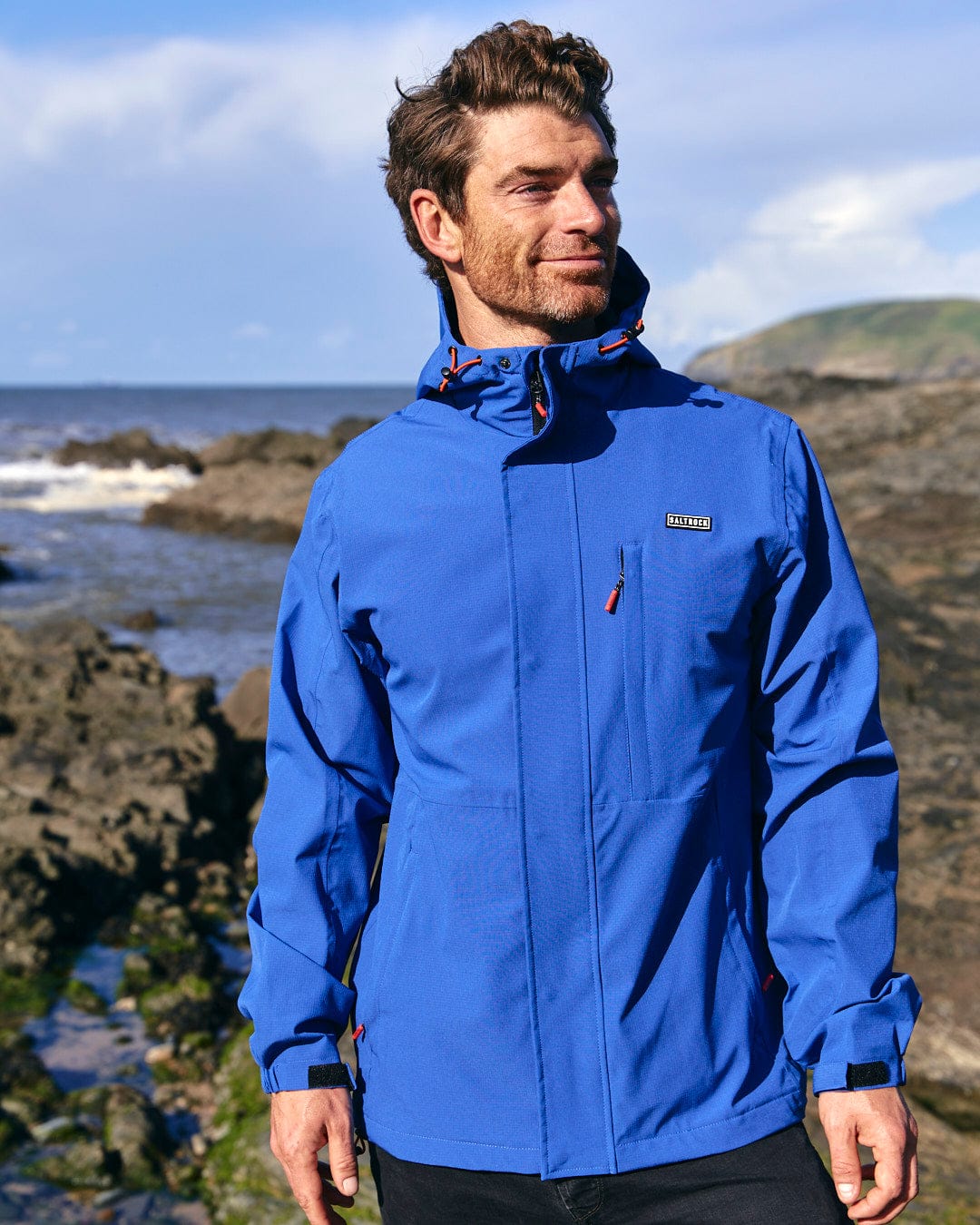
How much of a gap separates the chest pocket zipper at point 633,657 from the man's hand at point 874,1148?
539 millimetres

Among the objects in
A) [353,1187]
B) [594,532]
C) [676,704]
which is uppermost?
[594,532]

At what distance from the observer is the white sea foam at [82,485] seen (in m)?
34.5

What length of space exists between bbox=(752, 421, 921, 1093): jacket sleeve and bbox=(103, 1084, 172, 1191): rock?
3.35 metres

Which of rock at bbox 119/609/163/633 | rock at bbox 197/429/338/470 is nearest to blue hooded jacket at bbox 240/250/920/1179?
rock at bbox 119/609/163/633

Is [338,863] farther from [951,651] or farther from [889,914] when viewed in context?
[951,651]

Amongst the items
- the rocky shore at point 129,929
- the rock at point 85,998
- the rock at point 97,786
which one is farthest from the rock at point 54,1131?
the rock at point 97,786

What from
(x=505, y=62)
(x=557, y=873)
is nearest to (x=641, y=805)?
(x=557, y=873)

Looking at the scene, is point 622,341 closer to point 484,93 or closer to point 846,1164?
point 484,93

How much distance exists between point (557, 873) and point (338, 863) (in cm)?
43

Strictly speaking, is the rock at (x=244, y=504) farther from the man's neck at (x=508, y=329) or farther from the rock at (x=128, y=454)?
the man's neck at (x=508, y=329)

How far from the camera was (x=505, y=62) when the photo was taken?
2.11m

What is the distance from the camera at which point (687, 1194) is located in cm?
182

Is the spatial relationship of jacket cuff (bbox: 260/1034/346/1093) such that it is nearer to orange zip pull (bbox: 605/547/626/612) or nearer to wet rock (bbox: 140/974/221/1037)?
orange zip pull (bbox: 605/547/626/612)

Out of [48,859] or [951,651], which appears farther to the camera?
[951,651]
